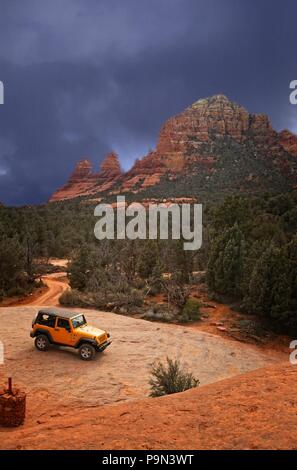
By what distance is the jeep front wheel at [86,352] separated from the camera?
543 inches

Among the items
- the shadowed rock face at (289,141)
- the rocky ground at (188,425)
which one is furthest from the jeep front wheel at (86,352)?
the shadowed rock face at (289,141)

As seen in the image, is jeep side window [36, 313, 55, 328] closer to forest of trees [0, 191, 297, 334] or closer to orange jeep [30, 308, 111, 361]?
orange jeep [30, 308, 111, 361]

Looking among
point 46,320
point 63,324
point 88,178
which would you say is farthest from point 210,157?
point 63,324

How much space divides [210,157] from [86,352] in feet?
353

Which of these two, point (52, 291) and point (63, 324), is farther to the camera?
point (52, 291)

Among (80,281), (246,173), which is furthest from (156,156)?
(80,281)

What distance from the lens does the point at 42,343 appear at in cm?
1418

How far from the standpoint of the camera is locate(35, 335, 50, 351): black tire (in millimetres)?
14125

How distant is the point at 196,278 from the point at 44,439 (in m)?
26.1

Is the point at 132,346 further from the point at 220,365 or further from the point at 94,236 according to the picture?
the point at 94,236

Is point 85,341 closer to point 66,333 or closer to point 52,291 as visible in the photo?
point 66,333

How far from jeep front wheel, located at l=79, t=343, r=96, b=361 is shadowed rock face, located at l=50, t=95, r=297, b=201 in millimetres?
78986

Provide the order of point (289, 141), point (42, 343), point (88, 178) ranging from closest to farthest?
point (42, 343)
point (289, 141)
point (88, 178)
